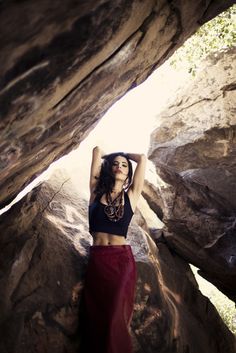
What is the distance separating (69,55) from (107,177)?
338cm

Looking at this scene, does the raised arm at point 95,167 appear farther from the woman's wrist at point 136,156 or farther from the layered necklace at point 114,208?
the woman's wrist at point 136,156

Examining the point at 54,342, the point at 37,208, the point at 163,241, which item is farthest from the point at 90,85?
the point at 163,241

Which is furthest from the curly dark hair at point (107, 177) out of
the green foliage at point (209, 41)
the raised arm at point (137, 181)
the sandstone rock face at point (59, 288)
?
the green foliage at point (209, 41)

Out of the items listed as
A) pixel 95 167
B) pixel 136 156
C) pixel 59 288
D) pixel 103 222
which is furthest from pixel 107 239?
pixel 136 156

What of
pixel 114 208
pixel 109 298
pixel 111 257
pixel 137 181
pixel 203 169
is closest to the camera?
pixel 109 298

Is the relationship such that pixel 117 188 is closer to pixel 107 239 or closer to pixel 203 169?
pixel 107 239

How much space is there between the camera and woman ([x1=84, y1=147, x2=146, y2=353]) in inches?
192

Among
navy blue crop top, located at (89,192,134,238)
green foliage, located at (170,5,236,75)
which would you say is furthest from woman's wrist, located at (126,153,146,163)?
green foliage, located at (170,5,236,75)

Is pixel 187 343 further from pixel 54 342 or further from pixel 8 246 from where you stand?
pixel 8 246

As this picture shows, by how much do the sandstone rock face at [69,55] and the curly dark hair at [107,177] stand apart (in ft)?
4.58

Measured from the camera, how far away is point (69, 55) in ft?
10.1

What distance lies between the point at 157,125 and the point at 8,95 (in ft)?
21.1

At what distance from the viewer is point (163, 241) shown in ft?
31.3

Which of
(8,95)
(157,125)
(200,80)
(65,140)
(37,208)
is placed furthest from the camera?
(157,125)
